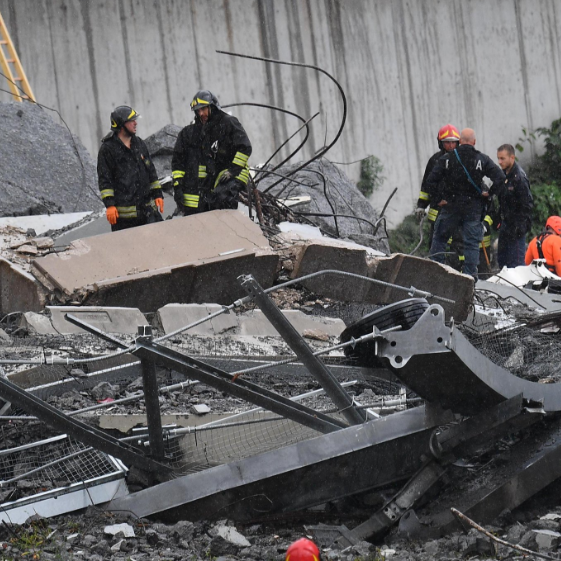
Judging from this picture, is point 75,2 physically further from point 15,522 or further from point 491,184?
point 15,522

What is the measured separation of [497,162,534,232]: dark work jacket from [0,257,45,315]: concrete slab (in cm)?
532

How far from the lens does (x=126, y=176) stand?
7645mm

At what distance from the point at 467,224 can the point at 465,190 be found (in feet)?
1.13

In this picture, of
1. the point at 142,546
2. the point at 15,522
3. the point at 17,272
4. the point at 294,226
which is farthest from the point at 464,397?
the point at 294,226

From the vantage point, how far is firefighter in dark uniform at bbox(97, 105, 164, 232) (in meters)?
7.54

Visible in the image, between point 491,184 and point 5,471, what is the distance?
6.98 metres

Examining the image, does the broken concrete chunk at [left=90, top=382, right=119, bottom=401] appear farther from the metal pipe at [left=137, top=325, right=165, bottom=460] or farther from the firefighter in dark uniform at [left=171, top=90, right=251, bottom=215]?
the firefighter in dark uniform at [left=171, top=90, right=251, bottom=215]

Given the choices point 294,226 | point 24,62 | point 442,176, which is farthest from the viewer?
point 24,62

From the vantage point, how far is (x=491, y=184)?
9.67 meters

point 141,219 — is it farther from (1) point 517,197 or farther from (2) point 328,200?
(1) point 517,197

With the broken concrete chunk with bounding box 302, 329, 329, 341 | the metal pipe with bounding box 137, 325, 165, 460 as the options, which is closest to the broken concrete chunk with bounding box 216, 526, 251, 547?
the metal pipe with bounding box 137, 325, 165, 460

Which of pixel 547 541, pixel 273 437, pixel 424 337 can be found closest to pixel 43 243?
pixel 273 437

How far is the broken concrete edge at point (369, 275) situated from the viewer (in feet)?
22.0

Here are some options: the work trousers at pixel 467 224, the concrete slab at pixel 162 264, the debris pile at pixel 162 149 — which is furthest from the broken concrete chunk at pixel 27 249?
the work trousers at pixel 467 224
